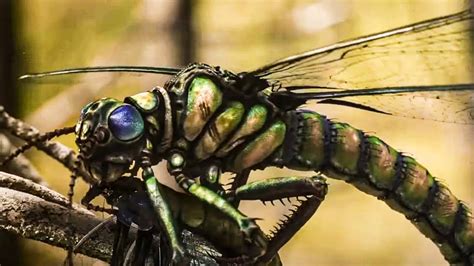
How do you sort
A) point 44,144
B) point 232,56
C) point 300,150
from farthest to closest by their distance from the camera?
1. point 232,56
2. point 44,144
3. point 300,150

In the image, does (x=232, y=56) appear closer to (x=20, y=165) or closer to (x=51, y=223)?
(x=20, y=165)

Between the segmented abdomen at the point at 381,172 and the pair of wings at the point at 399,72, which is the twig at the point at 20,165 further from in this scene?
the segmented abdomen at the point at 381,172

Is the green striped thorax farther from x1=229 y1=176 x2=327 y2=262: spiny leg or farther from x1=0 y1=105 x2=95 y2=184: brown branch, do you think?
x1=0 y1=105 x2=95 y2=184: brown branch

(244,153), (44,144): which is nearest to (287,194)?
(244,153)

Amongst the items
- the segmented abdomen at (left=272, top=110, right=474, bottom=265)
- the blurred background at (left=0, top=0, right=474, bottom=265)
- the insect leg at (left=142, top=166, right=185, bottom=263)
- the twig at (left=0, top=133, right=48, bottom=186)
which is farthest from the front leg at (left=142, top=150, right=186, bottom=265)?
the twig at (left=0, top=133, right=48, bottom=186)

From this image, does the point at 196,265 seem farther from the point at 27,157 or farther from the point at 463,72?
the point at 27,157

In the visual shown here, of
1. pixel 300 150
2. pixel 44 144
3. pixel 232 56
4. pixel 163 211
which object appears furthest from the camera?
pixel 232 56

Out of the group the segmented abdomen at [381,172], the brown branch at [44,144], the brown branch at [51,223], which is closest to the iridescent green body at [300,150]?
the segmented abdomen at [381,172]
